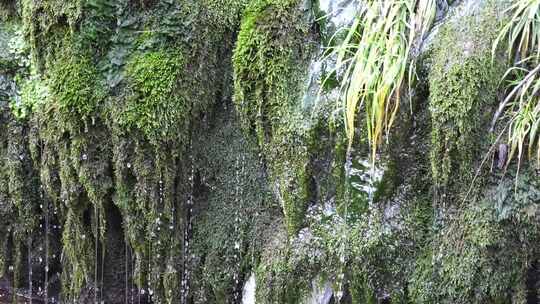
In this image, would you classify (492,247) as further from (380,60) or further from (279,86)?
(279,86)

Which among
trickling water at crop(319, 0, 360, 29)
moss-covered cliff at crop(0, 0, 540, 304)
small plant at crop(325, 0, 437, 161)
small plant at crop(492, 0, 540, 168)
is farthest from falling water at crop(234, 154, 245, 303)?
small plant at crop(492, 0, 540, 168)

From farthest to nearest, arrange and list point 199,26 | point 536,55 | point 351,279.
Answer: point 199,26
point 351,279
point 536,55

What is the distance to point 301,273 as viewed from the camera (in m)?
3.46

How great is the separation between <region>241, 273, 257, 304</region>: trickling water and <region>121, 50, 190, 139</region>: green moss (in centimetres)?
Result: 102

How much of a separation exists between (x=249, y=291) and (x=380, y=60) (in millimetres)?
1654

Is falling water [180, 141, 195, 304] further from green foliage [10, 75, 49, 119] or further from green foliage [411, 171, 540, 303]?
green foliage [411, 171, 540, 303]

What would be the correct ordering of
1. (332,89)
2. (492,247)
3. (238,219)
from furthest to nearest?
1. (238,219)
2. (332,89)
3. (492,247)

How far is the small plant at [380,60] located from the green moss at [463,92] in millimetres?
159

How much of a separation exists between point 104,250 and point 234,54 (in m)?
1.65

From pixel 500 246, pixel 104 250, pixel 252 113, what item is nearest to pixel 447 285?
pixel 500 246

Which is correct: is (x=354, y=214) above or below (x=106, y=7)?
below

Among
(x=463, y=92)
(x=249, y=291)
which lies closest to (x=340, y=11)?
(x=463, y=92)

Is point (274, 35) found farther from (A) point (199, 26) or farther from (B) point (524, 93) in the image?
(B) point (524, 93)

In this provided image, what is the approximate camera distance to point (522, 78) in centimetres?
304
